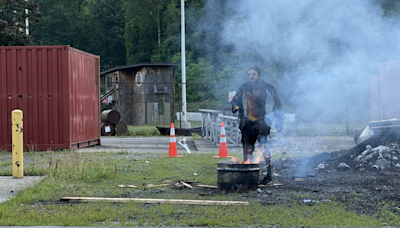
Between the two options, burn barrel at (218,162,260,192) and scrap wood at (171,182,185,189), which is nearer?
burn barrel at (218,162,260,192)

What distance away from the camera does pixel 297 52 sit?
1567 cm

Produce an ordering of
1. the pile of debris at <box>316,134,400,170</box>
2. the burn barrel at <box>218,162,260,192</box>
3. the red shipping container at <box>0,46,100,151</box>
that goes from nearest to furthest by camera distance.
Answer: the burn barrel at <box>218,162,260,192</box>
the pile of debris at <box>316,134,400,170</box>
the red shipping container at <box>0,46,100,151</box>

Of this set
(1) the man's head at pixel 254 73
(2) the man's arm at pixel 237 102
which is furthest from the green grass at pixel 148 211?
(1) the man's head at pixel 254 73

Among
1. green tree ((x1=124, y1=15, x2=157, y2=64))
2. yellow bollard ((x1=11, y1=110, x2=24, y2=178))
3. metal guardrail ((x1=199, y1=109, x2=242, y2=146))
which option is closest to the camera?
yellow bollard ((x1=11, y1=110, x2=24, y2=178))

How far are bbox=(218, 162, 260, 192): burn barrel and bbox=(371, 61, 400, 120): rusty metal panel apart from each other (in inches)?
448

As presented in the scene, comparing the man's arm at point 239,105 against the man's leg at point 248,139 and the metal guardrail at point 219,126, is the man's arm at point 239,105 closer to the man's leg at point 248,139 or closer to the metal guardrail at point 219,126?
the man's leg at point 248,139

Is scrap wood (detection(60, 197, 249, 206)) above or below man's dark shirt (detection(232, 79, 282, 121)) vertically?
below

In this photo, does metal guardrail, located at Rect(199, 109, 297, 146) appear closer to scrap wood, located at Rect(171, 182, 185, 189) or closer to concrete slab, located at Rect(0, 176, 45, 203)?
scrap wood, located at Rect(171, 182, 185, 189)

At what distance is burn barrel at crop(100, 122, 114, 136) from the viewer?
20689mm

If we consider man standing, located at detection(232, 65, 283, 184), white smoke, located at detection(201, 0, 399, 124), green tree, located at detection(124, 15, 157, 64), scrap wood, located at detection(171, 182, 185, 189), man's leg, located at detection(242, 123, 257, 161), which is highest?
green tree, located at detection(124, 15, 157, 64)

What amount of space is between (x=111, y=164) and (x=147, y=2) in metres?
45.9

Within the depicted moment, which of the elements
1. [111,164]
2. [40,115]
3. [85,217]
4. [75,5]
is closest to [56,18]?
[75,5]

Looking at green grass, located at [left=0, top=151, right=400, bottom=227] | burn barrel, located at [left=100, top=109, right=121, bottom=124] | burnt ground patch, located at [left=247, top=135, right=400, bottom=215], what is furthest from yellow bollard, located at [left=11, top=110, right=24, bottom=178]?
burn barrel, located at [left=100, top=109, right=121, bottom=124]

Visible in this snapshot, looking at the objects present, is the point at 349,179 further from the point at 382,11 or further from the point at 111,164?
the point at 382,11
